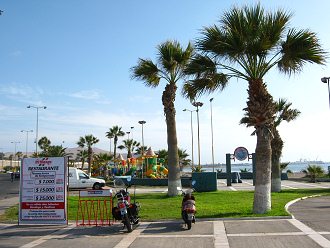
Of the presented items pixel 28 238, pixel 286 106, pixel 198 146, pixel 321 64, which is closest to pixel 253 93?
pixel 321 64

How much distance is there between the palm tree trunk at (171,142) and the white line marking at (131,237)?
31.1ft

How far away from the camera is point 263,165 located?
13.2m

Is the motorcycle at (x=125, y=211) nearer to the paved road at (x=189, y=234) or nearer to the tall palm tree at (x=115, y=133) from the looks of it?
the paved road at (x=189, y=234)

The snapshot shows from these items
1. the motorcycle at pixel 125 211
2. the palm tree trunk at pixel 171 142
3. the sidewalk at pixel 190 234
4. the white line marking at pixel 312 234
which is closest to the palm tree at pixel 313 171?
the palm tree trunk at pixel 171 142

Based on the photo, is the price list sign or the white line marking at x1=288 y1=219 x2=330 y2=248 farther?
the price list sign

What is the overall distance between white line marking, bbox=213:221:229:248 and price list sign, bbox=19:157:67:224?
4746 millimetres

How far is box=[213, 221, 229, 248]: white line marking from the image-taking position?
28.8 feet

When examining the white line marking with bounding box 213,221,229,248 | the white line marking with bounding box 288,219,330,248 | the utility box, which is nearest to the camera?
the white line marking with bounding box 288,219,330,248

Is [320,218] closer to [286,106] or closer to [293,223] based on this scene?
[293,223]

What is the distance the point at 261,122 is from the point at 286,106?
1264cm

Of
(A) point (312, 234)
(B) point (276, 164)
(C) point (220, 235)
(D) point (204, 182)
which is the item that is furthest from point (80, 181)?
(A) point (312, 234)

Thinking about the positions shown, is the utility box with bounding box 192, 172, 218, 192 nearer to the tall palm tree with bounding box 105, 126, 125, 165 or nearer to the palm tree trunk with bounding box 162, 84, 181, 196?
the palm tree trunk with bounding box 162, 84, 181, 196

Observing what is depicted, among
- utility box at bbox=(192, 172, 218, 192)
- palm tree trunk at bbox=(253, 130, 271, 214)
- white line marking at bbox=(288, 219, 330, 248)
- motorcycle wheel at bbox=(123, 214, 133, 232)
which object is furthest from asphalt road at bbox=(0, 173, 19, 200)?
white line marking at bbox=(288, 219, 330, 248)

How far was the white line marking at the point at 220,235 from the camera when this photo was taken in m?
8.79
